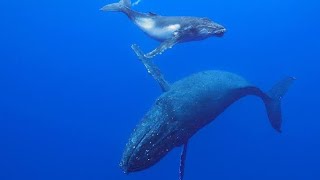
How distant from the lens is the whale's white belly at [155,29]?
10.3 metres

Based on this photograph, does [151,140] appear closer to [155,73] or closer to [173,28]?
[155,73]

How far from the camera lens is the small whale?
8.40 m

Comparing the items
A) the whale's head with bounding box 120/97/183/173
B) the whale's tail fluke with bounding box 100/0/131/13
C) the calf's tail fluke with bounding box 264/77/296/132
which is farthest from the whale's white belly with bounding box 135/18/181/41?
the calf's tail fluke with bounding box 264/77/296/132

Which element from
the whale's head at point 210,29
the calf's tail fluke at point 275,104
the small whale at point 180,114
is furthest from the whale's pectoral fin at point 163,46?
the calf's tail fluke at point 275,104

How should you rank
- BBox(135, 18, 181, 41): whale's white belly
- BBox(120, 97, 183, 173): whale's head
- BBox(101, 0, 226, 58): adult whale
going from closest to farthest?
1. BBox(120, 97, 183, 173): whale's head
2. BBox(101, 0, 226, 58): adult whale
3. BBox(135, 18, 181, 41): whale's white belly

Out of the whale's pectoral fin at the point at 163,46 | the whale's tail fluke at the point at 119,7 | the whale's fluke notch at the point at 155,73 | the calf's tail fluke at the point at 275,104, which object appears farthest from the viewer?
the calf's tail fluke at the point at 275,104

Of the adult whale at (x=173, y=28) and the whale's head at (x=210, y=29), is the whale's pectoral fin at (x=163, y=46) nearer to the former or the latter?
the adult whale at (x=173, y=28)

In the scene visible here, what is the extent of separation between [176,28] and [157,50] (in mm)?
1119

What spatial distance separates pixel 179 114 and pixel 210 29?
228cm

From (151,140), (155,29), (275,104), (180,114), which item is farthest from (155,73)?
(275,104)

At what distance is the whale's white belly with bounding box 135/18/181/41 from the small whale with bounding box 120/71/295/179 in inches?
57.4

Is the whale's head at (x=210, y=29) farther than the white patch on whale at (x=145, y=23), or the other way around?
the white patch on whale at (x=145, y=23)

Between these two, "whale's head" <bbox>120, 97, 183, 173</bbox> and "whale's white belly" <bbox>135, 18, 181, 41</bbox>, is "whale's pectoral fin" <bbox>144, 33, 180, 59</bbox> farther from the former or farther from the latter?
"whale's head" <bbox>120, 97, 183, 173</bbox>

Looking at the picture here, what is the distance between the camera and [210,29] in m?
9.48
